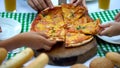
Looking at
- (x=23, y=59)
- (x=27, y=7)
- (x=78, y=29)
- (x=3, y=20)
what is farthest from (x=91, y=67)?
(x=27, y=7)

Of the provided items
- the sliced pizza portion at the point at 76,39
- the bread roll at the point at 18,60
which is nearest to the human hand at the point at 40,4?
the sliced pizza portion at the point at 76,39

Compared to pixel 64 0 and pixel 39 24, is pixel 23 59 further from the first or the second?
pixel 64 0

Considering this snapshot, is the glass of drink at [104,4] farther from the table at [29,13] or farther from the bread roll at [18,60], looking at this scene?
the bread roll at [18,60]

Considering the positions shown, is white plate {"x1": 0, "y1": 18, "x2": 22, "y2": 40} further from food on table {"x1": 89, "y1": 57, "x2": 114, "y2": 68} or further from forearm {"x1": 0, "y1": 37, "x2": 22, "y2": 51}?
food on table {"x1": 89, "y1": 57, "x2": 114, "y2": 68}

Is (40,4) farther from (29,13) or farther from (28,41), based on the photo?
(28,41)

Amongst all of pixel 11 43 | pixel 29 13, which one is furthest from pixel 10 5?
pixel 11 43

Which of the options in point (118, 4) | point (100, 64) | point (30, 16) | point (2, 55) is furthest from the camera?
point (118, 4)

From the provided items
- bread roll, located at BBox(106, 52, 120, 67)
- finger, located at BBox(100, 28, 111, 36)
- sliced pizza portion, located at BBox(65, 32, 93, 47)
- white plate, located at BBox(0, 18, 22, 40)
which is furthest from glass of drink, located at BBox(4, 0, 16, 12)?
bread roll, located at BBox(106, 52, 120, 67)
